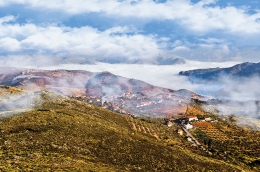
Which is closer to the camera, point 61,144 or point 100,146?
point 61,144

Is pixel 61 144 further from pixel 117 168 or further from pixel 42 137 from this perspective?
pixel 117 168

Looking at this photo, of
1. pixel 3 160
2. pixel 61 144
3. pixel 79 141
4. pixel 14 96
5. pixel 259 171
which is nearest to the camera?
pixel 3 160

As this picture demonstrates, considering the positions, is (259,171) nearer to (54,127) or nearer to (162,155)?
(162,155)

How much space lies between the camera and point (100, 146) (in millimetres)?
52875

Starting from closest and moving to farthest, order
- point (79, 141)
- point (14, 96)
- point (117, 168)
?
point (117, 168) → point (79, 141) → point (14, 96)

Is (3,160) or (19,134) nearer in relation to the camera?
(3,160)

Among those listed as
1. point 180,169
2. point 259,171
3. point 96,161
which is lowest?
point 259,171

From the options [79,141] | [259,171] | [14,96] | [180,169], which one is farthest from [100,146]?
[14,96]

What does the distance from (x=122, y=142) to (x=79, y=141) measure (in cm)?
1017

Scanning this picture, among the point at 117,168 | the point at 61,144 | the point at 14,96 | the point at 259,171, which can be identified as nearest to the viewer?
the point at 117,168

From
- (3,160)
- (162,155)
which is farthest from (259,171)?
(3,160)

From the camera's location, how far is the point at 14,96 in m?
112

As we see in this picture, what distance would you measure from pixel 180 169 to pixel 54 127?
26.3 meters

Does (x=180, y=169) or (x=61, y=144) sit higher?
(x=61, y=144)
